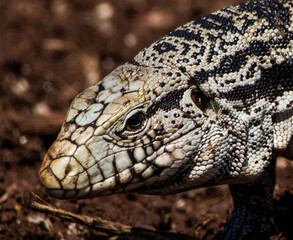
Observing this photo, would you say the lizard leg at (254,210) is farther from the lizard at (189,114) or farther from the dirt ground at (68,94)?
the lizard at (189,114)

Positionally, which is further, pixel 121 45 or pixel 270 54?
pixel 121 45

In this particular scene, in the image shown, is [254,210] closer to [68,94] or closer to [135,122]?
[135,122]

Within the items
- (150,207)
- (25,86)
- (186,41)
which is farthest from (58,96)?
(186,41)

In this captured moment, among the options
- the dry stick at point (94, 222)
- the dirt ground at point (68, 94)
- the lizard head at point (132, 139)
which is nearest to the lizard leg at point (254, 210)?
the dirt ground at point (68, 94)

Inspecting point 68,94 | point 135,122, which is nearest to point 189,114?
point 135,122

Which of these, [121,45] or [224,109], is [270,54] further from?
[121,45]

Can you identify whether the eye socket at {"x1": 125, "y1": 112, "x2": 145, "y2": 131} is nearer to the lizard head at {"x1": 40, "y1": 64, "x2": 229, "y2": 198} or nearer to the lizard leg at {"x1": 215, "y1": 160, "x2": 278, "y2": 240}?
the lizard head at {"x1": 40, "y1": 64, "x2": 229, "y2": 198}
